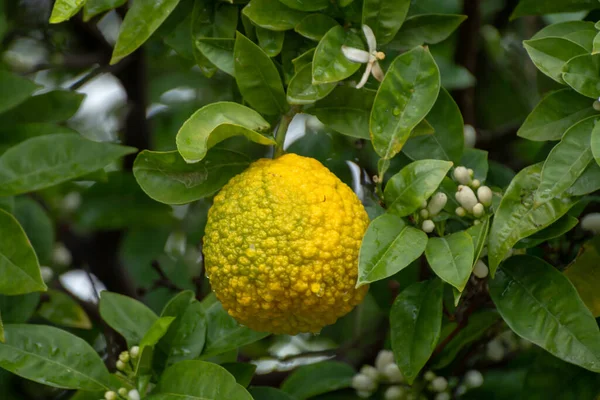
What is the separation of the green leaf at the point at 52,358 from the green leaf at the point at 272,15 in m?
0.59

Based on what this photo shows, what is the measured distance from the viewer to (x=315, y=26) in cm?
136

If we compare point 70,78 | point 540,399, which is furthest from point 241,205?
point 70,78

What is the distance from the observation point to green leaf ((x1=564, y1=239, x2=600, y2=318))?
4.45 feet

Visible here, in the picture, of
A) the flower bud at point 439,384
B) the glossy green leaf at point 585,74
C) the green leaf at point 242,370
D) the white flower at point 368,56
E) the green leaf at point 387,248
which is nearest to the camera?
the green leaf at point 387,248

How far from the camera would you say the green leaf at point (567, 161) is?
1178mm

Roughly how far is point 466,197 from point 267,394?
0.51 meters

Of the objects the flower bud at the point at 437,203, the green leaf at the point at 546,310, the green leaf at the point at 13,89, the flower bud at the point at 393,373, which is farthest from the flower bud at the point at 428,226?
the green leaf at the point at 13,89

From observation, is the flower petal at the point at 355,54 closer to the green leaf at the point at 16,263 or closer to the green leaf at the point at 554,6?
the green leaf at the point at 554,6

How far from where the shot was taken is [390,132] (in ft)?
4.15

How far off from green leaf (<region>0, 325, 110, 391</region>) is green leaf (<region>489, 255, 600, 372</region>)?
0.65 metres

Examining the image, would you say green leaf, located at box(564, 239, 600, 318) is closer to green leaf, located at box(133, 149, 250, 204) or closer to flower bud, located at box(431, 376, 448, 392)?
flower bud, located at box(431, 376, 448, 392)

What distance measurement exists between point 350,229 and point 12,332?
23.2 inches

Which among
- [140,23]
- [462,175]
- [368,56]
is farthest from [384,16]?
[140,23]

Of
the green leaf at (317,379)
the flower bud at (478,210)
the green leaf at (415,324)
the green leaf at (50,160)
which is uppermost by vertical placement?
the flower bud at (478,210)
